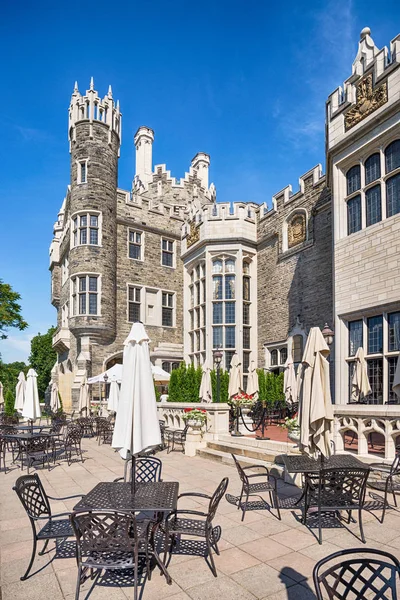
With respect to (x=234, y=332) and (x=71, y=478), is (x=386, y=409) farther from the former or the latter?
(x=234, y=332)

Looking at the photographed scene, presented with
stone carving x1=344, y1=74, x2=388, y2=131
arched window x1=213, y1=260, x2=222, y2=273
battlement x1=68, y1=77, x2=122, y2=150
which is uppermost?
battlement x1=68, y1=77, x2=122, y2=150

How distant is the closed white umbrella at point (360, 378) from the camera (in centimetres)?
1058

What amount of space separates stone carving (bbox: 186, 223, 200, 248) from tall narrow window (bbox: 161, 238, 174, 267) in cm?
422

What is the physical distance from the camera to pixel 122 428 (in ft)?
16.9

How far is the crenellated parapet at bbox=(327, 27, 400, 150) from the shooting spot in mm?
10836

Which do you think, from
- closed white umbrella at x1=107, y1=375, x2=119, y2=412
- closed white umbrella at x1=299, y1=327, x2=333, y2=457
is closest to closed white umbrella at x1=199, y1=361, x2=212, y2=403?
closed white umbrella at x1=107, y1=375, x2=119, y2=412

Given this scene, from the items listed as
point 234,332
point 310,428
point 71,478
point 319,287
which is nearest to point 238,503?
point 310,428

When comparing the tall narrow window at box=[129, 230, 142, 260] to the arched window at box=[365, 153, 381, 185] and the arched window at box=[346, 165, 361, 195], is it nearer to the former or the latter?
the arched window at box=[346, 165, 361, 195]

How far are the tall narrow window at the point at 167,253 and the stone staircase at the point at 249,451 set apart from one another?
16503 millimetres

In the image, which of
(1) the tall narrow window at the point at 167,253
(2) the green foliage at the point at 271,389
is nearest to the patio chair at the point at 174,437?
(2) the green foliage at the point at 271,389

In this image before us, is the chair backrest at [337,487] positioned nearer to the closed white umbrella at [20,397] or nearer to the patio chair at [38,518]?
the patio chair at [38,518]

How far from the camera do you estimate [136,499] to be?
4582 mm

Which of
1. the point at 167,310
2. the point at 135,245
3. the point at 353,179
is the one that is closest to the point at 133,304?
the point at 167,310

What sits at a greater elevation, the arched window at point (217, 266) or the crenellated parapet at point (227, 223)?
the crenellated parapet at point (227, 223)
